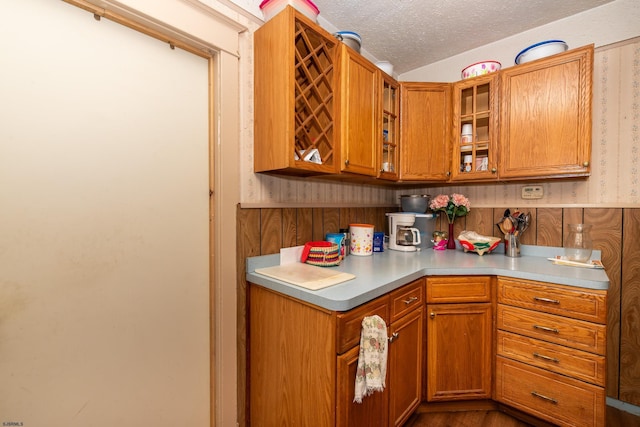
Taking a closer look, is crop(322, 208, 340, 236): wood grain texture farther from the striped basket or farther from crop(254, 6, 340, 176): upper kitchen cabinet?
crop(254, 6, 340, 176): upper kitchen cabinet

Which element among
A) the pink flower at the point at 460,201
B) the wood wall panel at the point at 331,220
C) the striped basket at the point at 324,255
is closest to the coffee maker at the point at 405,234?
the pink flower at the point at 460,201

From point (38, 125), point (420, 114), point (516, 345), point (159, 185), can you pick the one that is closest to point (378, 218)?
point (420, 114)

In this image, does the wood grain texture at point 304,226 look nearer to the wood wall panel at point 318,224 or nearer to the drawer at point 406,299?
the wood wall panel at point 318,224

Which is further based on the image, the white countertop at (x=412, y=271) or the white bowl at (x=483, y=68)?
the white bowl at (x=483, y=68)

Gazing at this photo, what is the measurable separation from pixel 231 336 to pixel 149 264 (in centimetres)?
54

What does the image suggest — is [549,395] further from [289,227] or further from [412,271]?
[289,227]

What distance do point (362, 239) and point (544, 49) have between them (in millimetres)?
1687

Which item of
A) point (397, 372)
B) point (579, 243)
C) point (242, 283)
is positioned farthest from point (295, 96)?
point (579, 243)

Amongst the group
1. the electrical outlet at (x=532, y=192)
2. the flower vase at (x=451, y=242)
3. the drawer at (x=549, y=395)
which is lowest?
the drawer at (x=549, y=395)

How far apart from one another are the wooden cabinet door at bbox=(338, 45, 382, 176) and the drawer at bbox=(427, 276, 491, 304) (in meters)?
0.79

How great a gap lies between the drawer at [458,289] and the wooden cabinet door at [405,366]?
0.14m

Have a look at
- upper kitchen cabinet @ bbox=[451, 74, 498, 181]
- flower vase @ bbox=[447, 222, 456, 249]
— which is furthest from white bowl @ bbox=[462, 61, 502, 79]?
flower vase @ bbox=[447, 222, 456, 249]

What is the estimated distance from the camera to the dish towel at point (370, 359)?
1142 millimetres

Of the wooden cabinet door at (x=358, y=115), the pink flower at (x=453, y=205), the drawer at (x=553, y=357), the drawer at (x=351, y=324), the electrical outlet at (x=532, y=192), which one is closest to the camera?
the drawer at (x=351, y=324)
